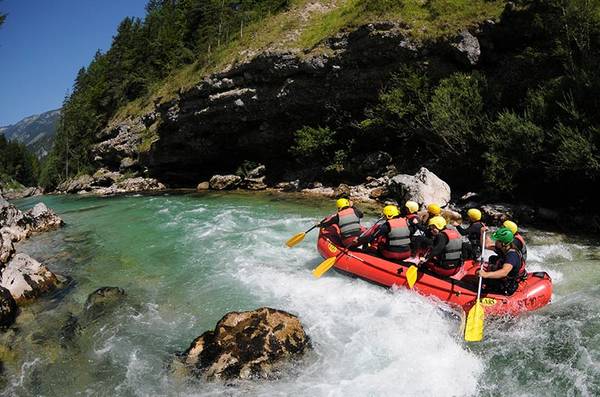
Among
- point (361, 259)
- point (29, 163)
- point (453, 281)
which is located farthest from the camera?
point (29, 163)

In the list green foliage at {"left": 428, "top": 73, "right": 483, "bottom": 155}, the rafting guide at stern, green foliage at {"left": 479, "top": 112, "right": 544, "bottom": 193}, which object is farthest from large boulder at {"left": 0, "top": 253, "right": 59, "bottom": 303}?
green foliage at {"left": 428, "top": 73, "right": 483, "bottom": 155}

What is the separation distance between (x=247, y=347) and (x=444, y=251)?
4385 mm

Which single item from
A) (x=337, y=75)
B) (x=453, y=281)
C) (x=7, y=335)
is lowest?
(x=453, y=281)

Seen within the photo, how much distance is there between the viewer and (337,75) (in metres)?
25.3

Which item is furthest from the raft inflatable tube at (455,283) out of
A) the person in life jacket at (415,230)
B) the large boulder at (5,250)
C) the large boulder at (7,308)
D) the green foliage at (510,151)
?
the large boulder at (5,250)

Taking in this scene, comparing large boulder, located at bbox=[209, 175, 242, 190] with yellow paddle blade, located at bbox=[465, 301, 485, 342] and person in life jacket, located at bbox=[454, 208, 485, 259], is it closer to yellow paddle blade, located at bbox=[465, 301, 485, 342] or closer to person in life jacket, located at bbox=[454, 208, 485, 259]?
person in life jacket, located at bbox=[454, 208, 485, 259]

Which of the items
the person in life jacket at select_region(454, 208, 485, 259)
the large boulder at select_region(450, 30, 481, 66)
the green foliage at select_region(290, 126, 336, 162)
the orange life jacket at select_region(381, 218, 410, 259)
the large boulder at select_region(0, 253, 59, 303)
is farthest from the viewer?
the green foliage at select_region(290, 126, 336, 162)

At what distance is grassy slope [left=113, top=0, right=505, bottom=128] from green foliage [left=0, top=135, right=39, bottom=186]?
5780cm

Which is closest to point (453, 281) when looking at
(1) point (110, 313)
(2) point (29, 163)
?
(1) point (110, 313)

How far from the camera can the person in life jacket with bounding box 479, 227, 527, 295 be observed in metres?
7.98

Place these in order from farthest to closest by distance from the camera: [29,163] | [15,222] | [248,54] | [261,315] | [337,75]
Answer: [29,163], [248,54], [337,75], [15,222], [261,315]

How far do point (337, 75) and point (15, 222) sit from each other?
18.0 metres

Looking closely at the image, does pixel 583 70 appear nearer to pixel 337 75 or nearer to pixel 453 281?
pixel 453 281

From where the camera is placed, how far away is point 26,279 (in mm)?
10742
